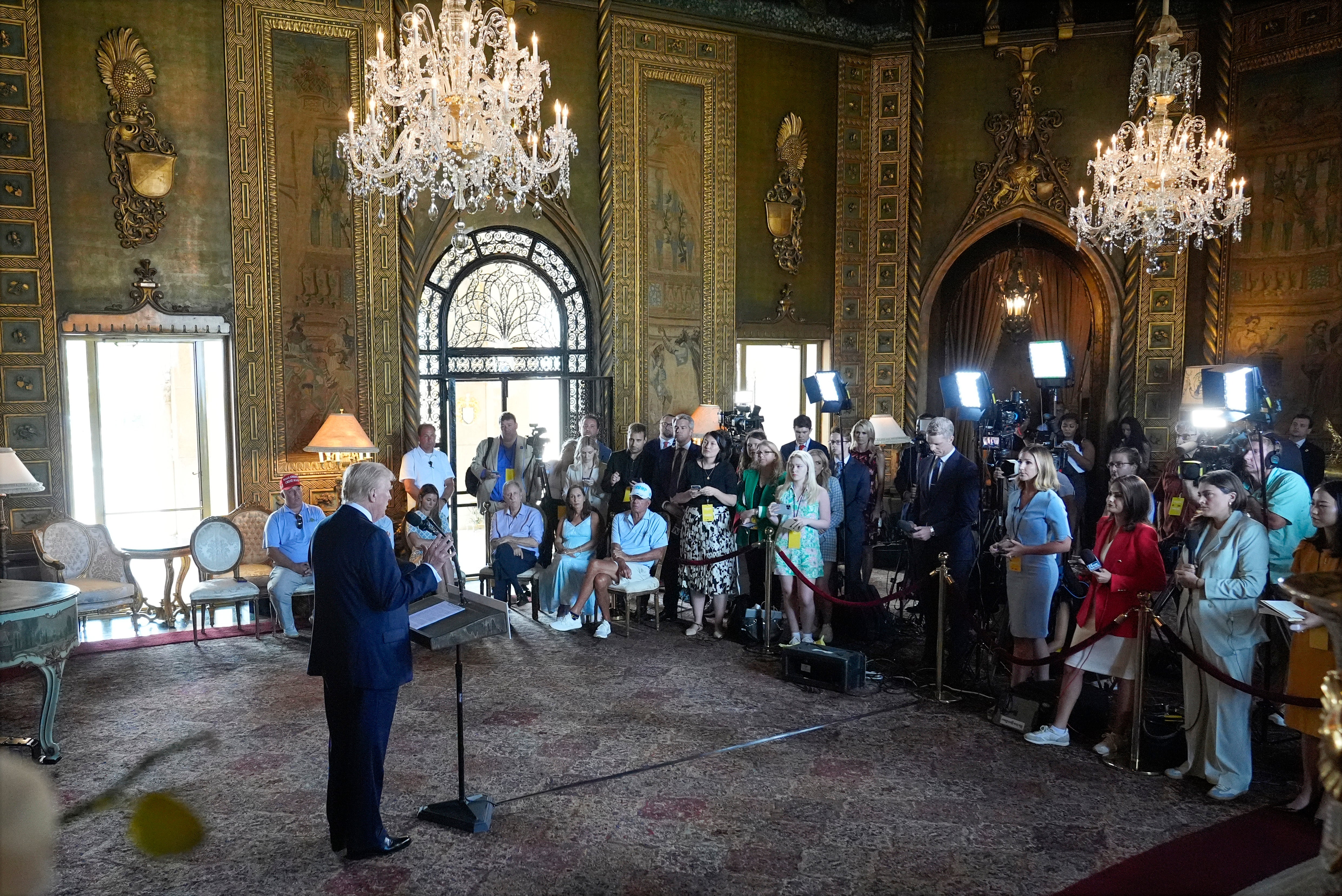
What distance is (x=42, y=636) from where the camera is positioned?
5547mm

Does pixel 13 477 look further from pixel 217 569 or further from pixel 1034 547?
pixel 1034 547

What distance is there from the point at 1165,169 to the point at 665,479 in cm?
A: 568

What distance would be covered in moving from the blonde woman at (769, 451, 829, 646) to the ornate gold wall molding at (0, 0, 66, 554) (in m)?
6.42

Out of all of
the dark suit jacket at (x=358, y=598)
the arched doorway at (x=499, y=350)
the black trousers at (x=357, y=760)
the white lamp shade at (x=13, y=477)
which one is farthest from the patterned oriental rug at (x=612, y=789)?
the arched doorway at (x=499, y=350)

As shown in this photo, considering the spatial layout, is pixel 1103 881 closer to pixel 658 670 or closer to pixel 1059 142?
pixel 658 670

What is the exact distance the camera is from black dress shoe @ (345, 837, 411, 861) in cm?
461

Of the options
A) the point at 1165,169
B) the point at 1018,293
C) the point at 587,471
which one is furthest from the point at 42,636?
the point at 1018,293

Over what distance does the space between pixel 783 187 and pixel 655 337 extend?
2.53 m

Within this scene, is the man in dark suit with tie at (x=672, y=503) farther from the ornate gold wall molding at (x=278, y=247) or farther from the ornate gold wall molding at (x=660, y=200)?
the ornate gold wall molding at (x=278, y=247)

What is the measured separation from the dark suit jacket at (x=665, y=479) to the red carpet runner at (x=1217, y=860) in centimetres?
506

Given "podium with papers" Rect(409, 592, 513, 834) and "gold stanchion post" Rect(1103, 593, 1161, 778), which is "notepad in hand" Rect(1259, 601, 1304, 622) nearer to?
"gold stanchion post" Rect(1103, 593, 1161, 778)

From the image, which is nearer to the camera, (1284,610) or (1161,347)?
(1284,610)

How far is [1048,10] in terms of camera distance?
42.0ft

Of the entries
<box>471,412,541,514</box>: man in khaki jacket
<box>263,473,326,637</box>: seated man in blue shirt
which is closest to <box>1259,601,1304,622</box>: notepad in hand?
<box>471,412,541,514</box>: man in khaki jacket
